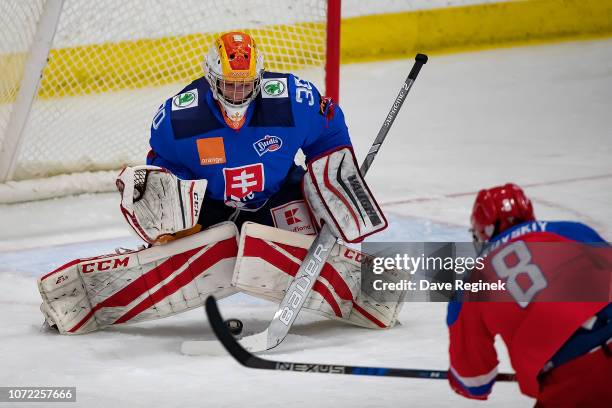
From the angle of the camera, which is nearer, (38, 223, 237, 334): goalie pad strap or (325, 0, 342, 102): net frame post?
(38, 223, 237, 334): goalie pad strap

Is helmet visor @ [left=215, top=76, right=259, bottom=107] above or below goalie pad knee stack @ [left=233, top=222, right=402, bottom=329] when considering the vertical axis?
above

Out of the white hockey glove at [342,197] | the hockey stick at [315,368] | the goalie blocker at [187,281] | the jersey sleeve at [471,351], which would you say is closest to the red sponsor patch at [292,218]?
the white hockey glove at [342,197]

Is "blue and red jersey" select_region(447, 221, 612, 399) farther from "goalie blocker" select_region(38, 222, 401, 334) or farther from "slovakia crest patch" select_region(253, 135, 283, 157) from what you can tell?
"slovakia crest patch" select_region(253, 135, 283, 157)

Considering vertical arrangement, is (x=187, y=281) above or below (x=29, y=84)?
below

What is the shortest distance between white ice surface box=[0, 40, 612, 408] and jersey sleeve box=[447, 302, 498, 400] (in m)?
0.46

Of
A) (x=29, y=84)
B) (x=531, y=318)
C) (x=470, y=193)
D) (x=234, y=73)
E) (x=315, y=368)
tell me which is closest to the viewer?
(x=531, y=318)

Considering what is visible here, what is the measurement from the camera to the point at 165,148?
3.26 meters

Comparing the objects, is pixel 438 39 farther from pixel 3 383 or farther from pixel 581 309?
pixel 581 309

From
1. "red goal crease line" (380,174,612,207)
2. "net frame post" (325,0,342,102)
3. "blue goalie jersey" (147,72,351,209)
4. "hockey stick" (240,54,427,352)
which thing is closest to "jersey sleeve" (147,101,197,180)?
"blue goalie jersey" (147,72,351,209)

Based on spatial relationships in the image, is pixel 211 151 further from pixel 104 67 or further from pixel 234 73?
pixel 104 67

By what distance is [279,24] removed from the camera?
5.16 m

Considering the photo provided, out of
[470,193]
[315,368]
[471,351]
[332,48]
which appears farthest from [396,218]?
[471,351]

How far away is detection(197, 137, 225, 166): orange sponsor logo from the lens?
3232mm

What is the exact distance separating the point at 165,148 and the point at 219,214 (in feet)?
0.82
